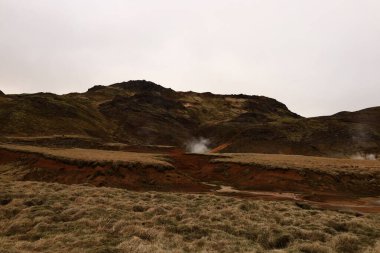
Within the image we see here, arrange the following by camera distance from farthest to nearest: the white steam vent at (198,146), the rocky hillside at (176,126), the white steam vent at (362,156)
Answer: the white steam vent at (198,146) < the rocky hillside at (176,126) < the white steam vent at (362,156)

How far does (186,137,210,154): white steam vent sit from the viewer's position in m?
100

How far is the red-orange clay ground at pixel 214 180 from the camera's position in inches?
1256

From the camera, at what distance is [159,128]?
111312mm

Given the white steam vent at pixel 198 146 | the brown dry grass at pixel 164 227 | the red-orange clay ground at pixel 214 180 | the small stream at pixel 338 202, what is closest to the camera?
the brown dry grass at pixel 164 227

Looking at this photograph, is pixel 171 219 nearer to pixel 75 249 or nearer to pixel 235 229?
pixel 235 229

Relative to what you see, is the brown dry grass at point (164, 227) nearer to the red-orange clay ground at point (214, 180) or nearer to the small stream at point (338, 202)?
the small stream at point (338, 202)

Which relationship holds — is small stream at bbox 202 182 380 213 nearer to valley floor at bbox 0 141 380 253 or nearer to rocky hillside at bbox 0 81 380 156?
valley floor at bbox 0 141 380 253

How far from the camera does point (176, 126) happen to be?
117 meters

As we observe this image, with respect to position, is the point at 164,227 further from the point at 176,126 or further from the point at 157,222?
the point at 176,126

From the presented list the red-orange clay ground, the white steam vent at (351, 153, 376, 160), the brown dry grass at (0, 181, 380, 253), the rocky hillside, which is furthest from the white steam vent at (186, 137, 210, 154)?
the brown dry grass at (0, 181, 380, 253)

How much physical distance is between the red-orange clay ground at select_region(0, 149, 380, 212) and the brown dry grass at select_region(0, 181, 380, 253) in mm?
11337

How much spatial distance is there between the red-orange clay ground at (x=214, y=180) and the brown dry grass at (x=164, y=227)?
1134 centimetres

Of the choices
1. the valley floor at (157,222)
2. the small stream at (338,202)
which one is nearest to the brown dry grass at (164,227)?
the valley floor at (157,222)

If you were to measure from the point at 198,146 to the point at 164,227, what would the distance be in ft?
293
